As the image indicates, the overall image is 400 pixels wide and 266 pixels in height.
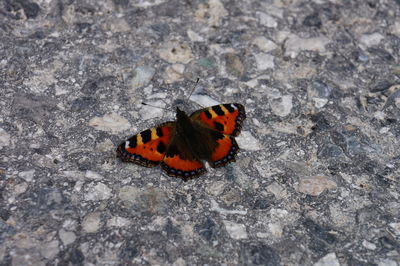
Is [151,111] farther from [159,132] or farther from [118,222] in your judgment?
[118,222]

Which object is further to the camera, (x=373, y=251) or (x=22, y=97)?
(x=22, y=97)

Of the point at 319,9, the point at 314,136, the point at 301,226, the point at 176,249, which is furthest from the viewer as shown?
the point at 319,9

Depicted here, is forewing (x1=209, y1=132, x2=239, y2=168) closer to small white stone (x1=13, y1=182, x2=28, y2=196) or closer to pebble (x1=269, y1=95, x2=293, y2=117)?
pebble (x1=269, y1=95, x2=293, y2=117)

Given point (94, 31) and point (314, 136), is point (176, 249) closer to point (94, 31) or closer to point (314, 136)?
point (314, 136)

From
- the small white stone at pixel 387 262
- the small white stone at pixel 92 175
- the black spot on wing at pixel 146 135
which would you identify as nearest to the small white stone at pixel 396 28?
the small white stone at pixel 387 262

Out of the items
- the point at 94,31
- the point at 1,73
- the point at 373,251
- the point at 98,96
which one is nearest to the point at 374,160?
the point at 373,251

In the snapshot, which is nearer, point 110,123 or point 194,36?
point 110,123

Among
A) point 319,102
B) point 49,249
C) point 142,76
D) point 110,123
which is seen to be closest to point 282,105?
point 319,102
